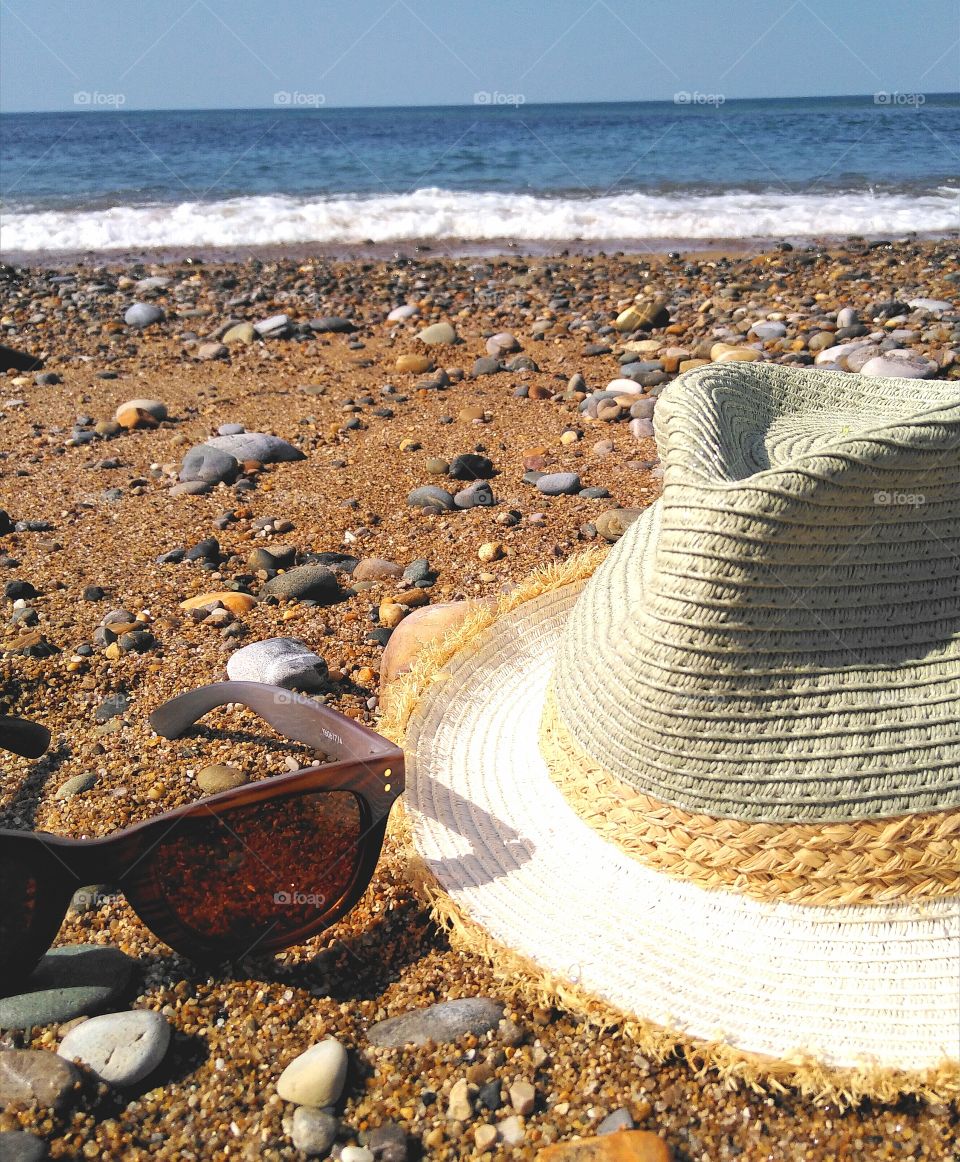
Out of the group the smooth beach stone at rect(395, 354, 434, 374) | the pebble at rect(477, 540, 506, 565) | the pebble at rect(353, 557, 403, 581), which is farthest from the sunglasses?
the smooth beach stone at rect(395, 354, 434, 374)

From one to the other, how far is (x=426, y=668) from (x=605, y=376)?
3.99m

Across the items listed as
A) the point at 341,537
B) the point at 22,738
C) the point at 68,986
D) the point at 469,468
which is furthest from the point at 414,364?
the point at 68,986

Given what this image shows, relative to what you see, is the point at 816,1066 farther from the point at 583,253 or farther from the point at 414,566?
the point at 583,253

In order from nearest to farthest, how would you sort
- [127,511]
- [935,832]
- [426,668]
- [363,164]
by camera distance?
[935,832] < [426,668] < [127,511] < [363,164]

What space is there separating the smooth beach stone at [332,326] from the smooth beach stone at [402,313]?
334 mm

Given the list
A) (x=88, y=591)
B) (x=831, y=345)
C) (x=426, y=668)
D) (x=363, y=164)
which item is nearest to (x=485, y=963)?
(x=426, y=668)

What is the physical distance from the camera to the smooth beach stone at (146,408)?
19.1 feet

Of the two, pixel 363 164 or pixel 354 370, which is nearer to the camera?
pixel 354 370

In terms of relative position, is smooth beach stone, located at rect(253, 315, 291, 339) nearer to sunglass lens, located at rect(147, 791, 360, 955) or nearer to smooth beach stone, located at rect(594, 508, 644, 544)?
smooth beach stone, located at rect(594, 508, 644, 544)

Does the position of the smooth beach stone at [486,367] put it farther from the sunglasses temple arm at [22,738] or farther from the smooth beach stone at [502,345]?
the sunglasses temple arm at [22,738]

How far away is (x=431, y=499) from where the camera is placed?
14.3 ft

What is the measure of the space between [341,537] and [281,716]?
5.51 feet

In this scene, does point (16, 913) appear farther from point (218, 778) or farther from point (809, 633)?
point (809, 633)

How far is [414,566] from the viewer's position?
12.3 feet
